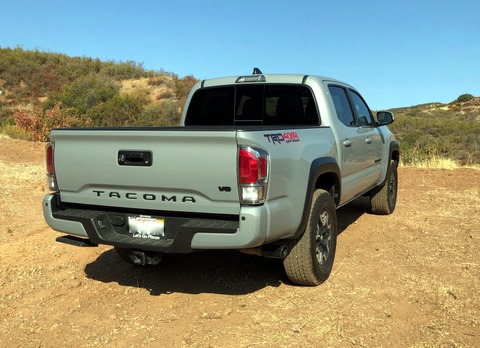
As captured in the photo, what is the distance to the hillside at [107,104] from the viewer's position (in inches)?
634

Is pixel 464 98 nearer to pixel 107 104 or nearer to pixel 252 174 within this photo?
pixel 107 104

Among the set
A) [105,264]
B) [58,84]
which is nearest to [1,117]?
[58,84]

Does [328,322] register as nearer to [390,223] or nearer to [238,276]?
[238,276]

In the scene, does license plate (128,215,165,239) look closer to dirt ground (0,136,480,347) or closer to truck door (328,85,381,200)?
dirt ground (0,136,480,347)

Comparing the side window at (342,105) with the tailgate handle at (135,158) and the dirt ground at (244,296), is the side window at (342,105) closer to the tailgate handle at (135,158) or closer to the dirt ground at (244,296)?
the dirt ground at (244,296)

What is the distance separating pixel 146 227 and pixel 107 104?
1952cm

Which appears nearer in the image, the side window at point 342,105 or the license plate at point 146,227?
the license plate at point 146,227

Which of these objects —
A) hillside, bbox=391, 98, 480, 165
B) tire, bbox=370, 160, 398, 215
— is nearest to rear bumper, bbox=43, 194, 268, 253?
tire, bbox=370, 160, 398, 215

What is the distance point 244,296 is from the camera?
13.1ft

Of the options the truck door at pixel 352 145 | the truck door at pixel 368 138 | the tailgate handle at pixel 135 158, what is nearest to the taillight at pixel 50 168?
the tailgate handle at pixel 135 158

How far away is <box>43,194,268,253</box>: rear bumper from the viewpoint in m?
3.14

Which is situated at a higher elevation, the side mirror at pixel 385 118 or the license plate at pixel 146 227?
Answer: the side mirror at pixel 385 118

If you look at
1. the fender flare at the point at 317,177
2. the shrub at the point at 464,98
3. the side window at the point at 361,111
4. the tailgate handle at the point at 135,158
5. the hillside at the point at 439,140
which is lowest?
the hillside at the point at 439,140

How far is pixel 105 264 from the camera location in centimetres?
496
